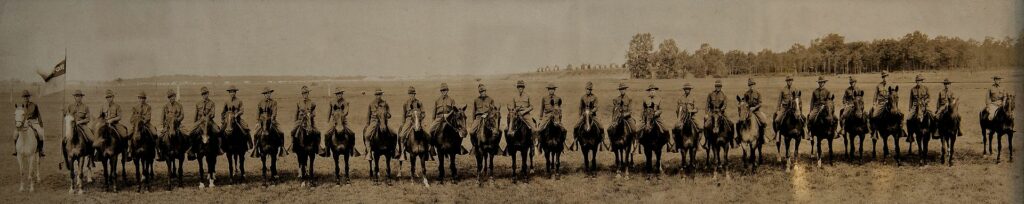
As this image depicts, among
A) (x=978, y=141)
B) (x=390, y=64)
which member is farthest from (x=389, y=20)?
(x=978, y=141)

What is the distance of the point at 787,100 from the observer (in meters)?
10.2

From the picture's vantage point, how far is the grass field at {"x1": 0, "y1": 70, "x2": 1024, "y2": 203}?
29.7ft

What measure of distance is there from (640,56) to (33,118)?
946cm

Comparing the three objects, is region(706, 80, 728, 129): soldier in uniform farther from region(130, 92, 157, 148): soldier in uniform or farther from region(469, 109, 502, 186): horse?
region(130, 92, 157, 148): soldier in uniform

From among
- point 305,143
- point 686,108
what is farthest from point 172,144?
point 686,108

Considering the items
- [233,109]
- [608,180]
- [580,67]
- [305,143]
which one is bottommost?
[608,180]

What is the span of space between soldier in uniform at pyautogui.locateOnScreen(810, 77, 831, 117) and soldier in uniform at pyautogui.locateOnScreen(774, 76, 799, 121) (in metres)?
0.35

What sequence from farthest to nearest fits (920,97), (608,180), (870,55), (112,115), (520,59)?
1. (520,59)
2. (870,55)
3. (920,97)
4. (608,180)
5. (112,115)

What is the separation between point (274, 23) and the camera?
422 inches

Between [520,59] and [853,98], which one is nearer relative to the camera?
[853,98]

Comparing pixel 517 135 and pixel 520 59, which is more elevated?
pixel 520 59

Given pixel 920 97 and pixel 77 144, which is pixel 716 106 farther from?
pixel 77 144

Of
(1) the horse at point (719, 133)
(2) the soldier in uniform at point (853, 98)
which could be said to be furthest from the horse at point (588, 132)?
(2) the soldier in uniform at point (853, 98)

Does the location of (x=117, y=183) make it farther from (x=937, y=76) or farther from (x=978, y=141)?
(x=978, y=141)
